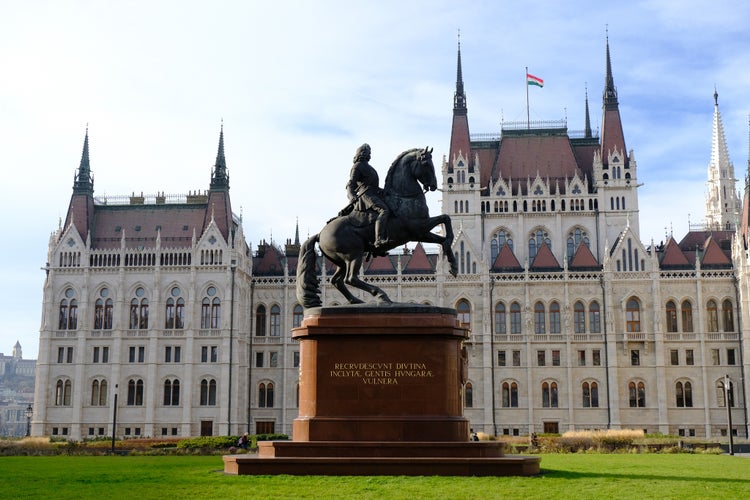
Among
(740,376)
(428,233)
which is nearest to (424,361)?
(428,233)

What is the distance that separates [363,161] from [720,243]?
66.6 m

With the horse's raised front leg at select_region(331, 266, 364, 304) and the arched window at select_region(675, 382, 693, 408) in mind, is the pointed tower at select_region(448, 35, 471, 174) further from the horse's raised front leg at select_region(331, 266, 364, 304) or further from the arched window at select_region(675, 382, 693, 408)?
the horse's raised front leg at select_region(331, 266, 364, 304)

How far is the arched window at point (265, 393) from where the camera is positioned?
8144cm

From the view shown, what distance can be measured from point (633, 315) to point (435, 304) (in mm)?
17229

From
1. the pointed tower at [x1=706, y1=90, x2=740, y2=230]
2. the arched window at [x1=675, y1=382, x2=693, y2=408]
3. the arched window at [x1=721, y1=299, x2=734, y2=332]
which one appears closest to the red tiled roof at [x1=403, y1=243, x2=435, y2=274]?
the arched window at [x1=675, y1=382, x2=693, y2=408]

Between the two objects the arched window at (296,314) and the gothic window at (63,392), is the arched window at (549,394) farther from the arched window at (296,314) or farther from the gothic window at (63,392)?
the gothic window at (63,392)

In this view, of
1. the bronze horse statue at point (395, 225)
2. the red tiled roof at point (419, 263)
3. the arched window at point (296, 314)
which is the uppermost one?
the red tiled roof at point (419, 263)

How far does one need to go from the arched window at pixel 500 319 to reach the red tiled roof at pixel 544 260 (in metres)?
4.62

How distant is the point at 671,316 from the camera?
7831cm

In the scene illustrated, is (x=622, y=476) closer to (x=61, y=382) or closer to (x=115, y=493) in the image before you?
(x=115, y=493)

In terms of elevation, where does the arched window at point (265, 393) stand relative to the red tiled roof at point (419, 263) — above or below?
below

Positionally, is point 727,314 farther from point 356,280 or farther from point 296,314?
point 356,280

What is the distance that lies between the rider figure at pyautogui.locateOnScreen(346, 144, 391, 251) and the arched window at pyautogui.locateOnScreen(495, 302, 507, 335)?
55724 mm

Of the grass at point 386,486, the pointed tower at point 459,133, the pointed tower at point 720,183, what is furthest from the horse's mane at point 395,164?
the pointed tower at point 720,183
